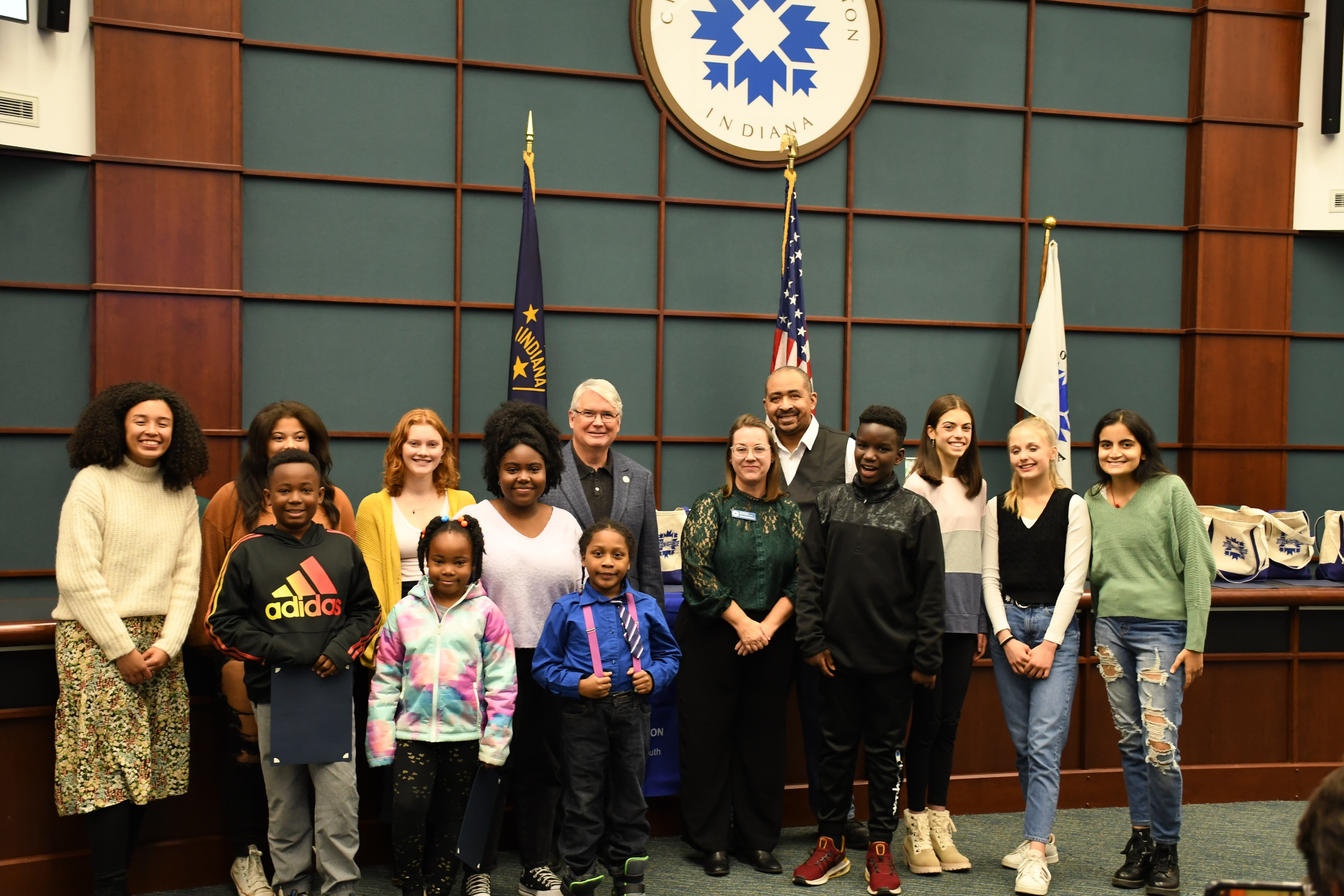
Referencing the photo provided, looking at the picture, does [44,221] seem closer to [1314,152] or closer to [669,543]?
[669,543]

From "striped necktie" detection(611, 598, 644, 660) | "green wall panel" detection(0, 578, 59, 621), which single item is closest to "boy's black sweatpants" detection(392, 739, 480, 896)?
"striped necktie" detection(611, 598, 644, 660)

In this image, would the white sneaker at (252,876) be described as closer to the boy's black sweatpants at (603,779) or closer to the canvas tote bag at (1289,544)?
the boy's black sweatpants at (603,779)

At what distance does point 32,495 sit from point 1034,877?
3.98m

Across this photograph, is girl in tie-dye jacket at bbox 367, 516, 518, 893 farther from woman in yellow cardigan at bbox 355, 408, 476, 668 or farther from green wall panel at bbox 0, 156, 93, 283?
green wall panel at bbox 0, 156, 93, 283

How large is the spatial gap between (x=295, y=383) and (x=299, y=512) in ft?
6.10

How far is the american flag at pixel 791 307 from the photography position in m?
4.50

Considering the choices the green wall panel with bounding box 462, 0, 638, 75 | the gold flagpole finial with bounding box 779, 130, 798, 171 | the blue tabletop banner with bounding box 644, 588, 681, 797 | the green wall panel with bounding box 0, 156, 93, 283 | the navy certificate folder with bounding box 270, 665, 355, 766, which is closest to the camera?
the navy certificate folder with bounding box 270, 665, 355, 766

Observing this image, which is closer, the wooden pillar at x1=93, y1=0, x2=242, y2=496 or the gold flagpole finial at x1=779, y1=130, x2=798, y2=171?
the wooden pillar at x1=93, y1=0, x2=242, y2=496

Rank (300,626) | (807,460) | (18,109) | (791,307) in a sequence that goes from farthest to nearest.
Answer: (791,307), (18,109), (807,460), (300,626)

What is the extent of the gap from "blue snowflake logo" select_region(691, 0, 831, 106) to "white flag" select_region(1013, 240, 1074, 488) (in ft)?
4.90

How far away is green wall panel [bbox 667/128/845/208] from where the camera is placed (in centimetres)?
477

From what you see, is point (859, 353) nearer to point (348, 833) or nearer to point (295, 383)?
point (295, 383)

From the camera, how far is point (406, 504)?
314cm

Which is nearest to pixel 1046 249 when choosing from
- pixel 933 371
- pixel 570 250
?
pixel 933 371
